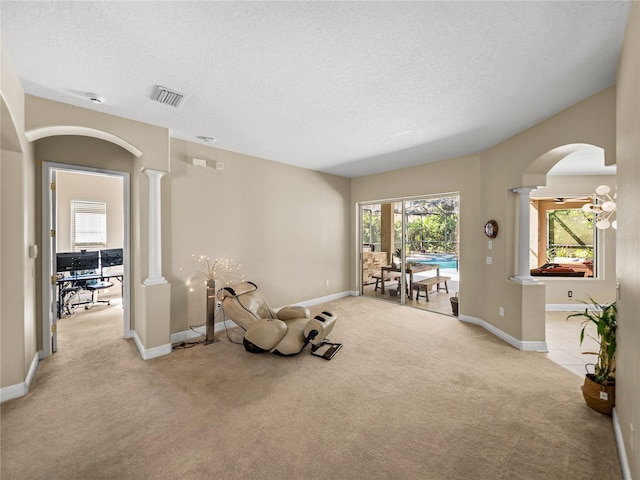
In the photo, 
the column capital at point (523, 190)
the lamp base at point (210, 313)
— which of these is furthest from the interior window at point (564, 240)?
the lamp base at point (210, 313)

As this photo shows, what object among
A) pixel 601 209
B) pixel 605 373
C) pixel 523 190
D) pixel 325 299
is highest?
pixel 523 190

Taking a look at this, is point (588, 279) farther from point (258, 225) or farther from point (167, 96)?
point (167, 96)

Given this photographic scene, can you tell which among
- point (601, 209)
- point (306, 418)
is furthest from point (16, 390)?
point (601, 209)

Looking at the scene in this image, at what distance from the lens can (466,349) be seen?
3.53m

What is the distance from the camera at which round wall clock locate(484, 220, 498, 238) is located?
13.1ft

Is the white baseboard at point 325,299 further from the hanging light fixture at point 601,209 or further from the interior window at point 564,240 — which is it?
the hanging light fixture at point 601,209

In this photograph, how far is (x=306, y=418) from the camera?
2.22 meters

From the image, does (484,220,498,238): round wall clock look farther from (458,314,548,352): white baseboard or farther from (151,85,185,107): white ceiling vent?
(151,85,185,107): white ceiling vent

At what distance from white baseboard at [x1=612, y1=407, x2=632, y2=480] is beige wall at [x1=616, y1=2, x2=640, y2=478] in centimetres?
5

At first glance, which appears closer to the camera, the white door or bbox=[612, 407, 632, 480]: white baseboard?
bbox=[612, 407, 632, 480]: white baseboard

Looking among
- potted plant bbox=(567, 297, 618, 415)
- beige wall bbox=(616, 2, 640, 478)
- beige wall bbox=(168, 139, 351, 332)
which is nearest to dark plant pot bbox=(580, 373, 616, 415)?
potted plant bbox=(567, 297, 618, 415)

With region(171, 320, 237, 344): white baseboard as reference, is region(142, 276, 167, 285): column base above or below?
above

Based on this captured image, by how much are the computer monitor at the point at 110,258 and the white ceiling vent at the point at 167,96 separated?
4.52m

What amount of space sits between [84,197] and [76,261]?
6.39 feet
